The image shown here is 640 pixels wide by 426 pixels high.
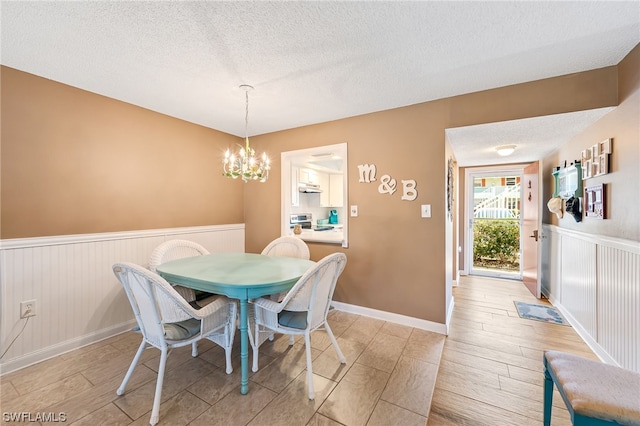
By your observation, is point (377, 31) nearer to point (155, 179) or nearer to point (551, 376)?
point (551, 376)

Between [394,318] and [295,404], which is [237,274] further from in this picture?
[394,318]

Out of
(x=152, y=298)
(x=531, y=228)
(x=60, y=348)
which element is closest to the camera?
(x=152, y=298)

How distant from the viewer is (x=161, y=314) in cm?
162

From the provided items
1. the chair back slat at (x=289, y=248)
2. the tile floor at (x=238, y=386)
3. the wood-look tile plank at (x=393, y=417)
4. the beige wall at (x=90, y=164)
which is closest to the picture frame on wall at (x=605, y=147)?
the tile floor at (x=238, y=386)

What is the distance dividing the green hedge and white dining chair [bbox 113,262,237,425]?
5.63 meters

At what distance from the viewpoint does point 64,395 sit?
175 cm

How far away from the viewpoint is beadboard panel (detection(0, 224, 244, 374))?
6.64ft

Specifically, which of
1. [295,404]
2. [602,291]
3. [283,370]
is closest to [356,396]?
[295,404]

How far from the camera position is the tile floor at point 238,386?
1.57 metres

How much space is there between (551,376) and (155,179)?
369 centimetres

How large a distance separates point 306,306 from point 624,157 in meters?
2.55

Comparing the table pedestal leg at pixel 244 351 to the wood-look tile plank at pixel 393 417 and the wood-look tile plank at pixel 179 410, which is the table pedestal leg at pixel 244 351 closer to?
the wood-look tile plank at pixel 179 410

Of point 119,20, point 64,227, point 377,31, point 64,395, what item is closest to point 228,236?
point 64,227

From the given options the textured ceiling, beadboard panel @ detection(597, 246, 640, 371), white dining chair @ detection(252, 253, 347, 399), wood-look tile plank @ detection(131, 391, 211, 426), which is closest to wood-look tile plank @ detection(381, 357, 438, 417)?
white dining chair @ detection(252, 253, 347, 399)
